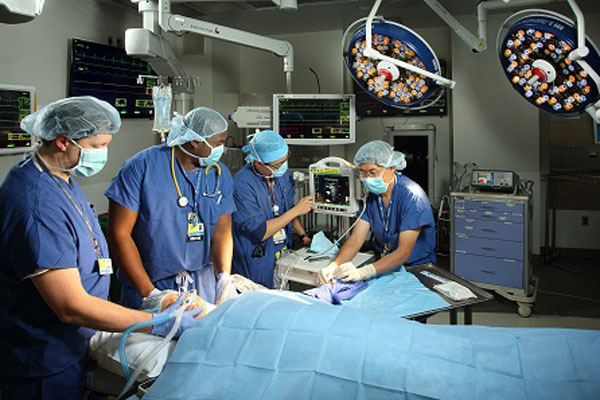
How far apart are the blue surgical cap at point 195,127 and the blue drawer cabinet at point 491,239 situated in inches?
99.7

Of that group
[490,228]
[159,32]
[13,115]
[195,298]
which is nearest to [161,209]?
[195,298]

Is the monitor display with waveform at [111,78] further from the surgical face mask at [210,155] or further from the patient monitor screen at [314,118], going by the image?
the surgical face mask at [210,155]

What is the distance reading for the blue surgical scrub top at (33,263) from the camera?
1387 millimetres

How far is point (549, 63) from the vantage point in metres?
2.46

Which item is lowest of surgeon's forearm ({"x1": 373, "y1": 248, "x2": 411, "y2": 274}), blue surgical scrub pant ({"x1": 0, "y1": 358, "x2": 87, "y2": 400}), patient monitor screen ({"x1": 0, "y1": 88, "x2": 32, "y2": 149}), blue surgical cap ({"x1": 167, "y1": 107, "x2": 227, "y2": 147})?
blue surgical scrub pant ({"x1": 0, "y1": 358, "x2": 87, "y2": 400})

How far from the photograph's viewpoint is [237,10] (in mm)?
5051

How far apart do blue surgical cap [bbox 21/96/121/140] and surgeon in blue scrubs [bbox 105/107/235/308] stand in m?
0.46

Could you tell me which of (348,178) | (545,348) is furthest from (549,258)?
(545,348)

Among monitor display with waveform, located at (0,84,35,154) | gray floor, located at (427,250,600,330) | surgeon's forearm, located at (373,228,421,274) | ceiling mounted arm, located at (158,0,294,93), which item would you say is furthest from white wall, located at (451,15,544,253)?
monitor display with waveform, located at (0,84,35,154)

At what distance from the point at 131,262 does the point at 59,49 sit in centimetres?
281

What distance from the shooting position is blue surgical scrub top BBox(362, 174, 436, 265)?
2488 millimetres

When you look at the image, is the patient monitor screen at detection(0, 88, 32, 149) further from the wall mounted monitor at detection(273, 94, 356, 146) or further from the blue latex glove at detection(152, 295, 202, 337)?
the blue latex glove at detection(152, 295, 202, 337)

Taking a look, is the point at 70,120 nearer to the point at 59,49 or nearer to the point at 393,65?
the point at 393,65

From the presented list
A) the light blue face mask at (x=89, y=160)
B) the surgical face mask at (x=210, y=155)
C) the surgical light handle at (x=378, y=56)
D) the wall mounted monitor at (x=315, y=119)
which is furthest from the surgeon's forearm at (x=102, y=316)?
the wall mounted monitor at (x=315, y=119)
